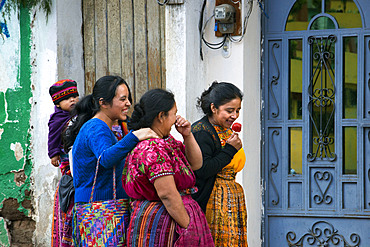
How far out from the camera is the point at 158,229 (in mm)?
3023

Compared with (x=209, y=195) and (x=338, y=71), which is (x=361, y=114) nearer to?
(x=338, y=71)

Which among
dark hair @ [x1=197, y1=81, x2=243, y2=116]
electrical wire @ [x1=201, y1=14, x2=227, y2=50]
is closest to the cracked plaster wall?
electrical wire @ [x1=201, y1=14, x2=227, y2=50]

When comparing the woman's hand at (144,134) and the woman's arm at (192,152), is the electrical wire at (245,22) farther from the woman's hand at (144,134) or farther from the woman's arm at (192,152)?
the woman's hand at (144,134)

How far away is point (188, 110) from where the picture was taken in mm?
4887

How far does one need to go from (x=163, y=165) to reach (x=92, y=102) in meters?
0.88

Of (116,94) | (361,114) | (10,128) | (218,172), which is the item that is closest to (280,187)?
(361,114)

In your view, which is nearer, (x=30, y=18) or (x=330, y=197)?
(x=330, y=197)

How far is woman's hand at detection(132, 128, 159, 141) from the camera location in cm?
302

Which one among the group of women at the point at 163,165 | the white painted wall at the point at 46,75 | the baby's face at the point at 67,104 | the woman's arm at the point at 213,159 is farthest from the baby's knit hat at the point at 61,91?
the woman's arm at the point at 213,159

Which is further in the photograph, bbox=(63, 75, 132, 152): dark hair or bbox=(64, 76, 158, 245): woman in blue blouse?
bbox=(63, 75, 132, 152): dark hair

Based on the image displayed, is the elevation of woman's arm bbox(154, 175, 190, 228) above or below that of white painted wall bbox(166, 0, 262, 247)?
below

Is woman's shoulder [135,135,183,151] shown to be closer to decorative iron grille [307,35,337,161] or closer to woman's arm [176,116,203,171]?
woman's arm [176,116,203,171]

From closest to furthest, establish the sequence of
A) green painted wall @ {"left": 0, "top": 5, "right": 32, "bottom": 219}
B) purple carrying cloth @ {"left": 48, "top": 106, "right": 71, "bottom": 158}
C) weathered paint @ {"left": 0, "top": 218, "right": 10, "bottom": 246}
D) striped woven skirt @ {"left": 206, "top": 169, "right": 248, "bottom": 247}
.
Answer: striped woven skirt @ {"left": 206, "top": 169, "right": 248, "bottom": 247} → purple carrying cloth @ {"left": 48, "top": 106, "right": 71, "bottom": 158} → green painted wall @ {"left": 0, "top": 5, "right": 32, "bottom": 219} → weathered paint @ {"left": 0, "top": 218, "right": 10, "bottom": 246}

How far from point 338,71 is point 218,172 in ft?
6.36
